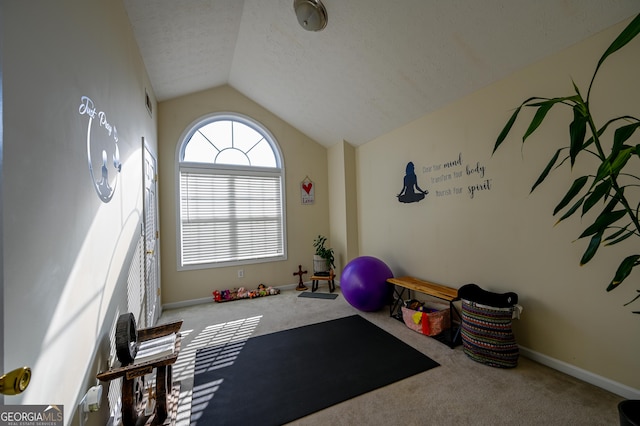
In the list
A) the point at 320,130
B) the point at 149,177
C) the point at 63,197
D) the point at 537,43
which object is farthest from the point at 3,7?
the point at 320,130

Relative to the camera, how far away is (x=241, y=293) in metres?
4.14

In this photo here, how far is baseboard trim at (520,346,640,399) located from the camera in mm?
1726

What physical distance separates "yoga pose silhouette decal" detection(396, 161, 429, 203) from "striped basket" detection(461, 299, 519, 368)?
1.47 meters

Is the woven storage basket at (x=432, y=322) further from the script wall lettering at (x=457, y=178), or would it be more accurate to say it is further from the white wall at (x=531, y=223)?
the script wall lettering at (x=457, y=178)

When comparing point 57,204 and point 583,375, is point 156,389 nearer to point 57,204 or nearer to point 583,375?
point 57,204

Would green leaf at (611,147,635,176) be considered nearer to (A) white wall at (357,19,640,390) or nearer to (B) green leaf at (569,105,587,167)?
(B) green leaf at (569,105,587,167)

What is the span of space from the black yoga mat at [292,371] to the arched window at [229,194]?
1.86 m

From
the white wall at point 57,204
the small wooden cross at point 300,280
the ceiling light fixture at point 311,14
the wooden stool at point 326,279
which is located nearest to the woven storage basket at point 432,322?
the wooden stool at point 326,279

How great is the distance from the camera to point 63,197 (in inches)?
44.9

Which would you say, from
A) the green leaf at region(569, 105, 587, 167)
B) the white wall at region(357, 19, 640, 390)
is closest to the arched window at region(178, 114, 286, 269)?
the white wall at region(357, 19, 640, 390)

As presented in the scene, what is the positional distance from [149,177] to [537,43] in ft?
12.9

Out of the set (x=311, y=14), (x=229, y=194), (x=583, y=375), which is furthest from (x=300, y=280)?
(x=311, y=14)

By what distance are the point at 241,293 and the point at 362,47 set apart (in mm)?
3766

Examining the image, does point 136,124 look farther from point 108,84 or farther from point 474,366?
point 474,366
